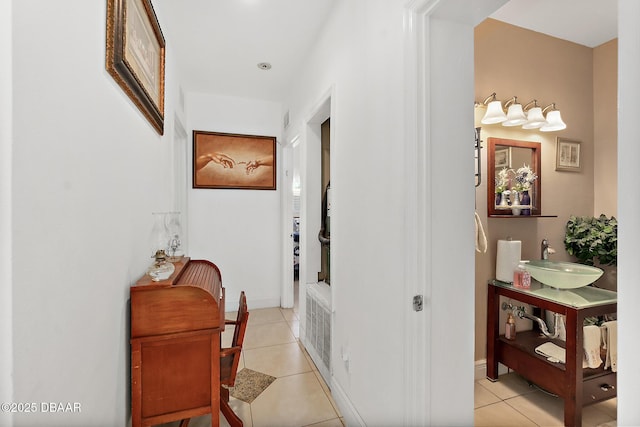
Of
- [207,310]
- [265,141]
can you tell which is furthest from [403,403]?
[265,141]

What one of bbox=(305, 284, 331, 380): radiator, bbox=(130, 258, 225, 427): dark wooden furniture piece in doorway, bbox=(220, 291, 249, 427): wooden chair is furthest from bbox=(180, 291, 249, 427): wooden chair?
bbox=(305, 284, 331, 380): radiator

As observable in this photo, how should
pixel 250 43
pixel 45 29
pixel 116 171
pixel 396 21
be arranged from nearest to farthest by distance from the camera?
pixel 45 29
pixel 116 171
pixel 396 21
pixel 250 43

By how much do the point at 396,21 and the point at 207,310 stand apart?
5.09 ft

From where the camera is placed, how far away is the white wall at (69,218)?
66 cm

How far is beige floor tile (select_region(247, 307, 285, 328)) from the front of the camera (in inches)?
138

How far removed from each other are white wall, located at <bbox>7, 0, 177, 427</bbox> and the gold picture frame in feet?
7.81

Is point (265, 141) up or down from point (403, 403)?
up

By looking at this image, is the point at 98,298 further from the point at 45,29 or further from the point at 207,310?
the point at 45,29

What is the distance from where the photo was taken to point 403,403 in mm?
1277

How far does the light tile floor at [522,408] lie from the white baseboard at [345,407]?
0.76 meters

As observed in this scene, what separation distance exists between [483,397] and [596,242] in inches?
57.6

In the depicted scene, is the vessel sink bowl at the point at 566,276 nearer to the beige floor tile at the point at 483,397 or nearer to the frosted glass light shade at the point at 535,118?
the beige floor tile at the point at 483,397

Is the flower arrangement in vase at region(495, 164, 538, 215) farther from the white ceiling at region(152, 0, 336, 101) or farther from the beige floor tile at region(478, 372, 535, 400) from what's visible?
the white ceiling at region(152, 0, 336, 101)

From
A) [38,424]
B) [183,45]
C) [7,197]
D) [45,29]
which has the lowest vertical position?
[38,424]
